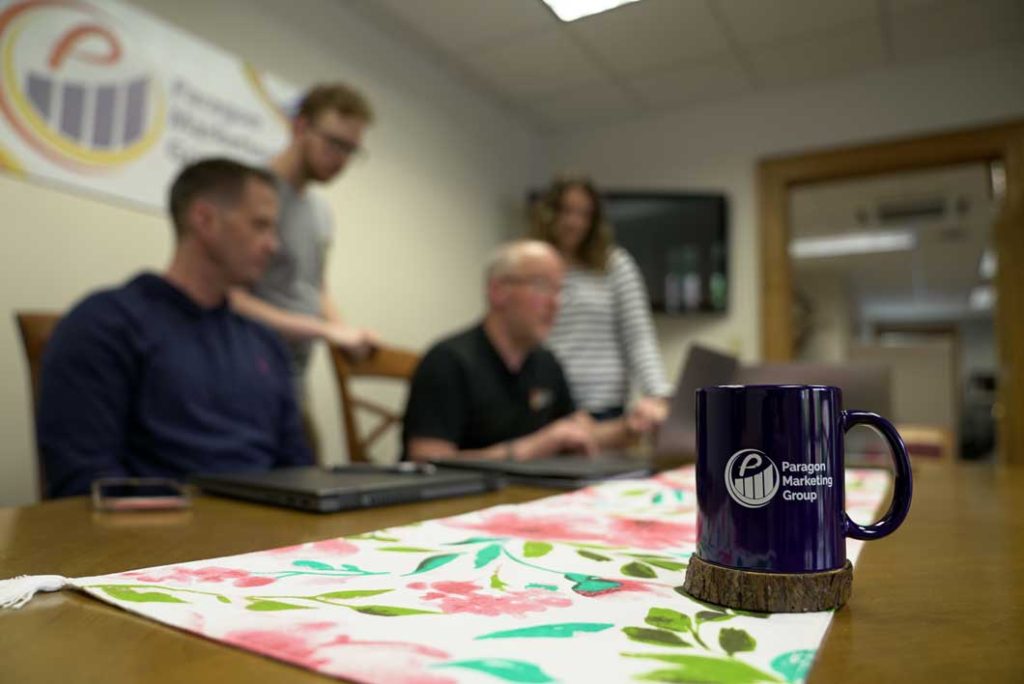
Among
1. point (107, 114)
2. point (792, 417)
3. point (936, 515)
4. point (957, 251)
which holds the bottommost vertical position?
point (936, 515)

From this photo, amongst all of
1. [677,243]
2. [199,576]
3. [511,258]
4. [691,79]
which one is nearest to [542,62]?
[691,79]

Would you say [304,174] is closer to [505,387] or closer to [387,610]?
[505,387]

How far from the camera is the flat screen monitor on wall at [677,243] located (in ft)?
10.4

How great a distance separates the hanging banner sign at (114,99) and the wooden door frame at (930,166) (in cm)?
163

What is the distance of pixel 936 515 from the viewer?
2.32ft

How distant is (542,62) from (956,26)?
0.35 m

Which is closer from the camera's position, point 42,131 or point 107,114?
point 42,131

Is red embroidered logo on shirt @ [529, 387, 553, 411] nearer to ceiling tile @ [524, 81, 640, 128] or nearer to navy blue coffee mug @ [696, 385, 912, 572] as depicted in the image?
ceiling tile @ [524, 81, 640, 128]

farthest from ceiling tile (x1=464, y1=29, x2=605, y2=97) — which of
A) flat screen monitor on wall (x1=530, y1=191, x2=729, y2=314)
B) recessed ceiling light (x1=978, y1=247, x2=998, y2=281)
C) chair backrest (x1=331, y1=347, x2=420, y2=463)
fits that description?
flat screen monitor on wall (x1=530, y1=191, x2=729, y2=314)

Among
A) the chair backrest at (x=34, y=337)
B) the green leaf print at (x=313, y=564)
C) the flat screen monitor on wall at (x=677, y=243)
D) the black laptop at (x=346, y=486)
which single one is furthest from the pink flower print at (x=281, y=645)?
the flat screen monitor on wall at (x=677, y=243)

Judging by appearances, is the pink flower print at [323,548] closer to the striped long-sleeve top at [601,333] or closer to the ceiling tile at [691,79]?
the ceiling tile at [691,79]

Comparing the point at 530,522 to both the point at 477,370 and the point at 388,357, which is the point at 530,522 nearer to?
the point at 477,370

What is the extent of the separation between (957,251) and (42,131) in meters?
7.71

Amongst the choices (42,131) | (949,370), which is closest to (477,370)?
(42,131)
